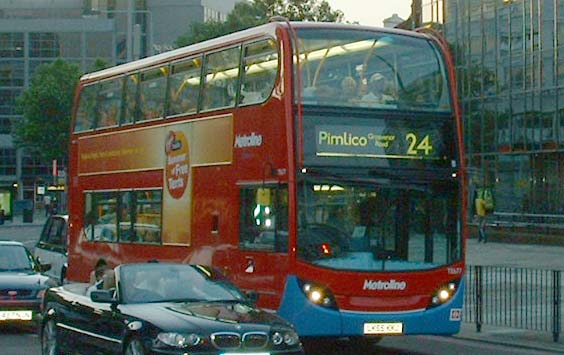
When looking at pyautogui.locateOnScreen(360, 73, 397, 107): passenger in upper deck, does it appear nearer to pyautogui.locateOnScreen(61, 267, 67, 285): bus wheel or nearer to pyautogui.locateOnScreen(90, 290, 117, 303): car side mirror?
pyautogui.locateOnScreen(90, 290, 117, 303): car side mirror

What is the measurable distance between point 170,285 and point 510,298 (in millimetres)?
8864

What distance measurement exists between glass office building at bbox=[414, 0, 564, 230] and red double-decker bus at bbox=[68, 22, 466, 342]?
29134mm

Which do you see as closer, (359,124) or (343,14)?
(359,124)

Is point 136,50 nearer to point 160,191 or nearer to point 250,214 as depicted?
point 160,191

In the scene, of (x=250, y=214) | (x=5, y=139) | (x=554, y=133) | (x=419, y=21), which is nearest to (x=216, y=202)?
(x=250, y=214)

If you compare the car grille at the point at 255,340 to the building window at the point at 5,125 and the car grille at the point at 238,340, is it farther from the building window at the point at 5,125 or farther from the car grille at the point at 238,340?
the building window at the point at 5,125

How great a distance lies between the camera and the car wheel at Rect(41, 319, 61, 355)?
1557 cm

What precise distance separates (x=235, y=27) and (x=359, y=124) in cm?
6019

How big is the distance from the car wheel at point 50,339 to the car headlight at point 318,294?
320cm

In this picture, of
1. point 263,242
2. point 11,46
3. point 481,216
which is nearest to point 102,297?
point 263,242

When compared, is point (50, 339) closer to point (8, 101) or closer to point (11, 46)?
point (8, 101)

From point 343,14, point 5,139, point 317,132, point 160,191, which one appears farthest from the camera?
point 5,139

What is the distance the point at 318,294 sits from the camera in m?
15.8

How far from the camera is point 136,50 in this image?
1901 inches
